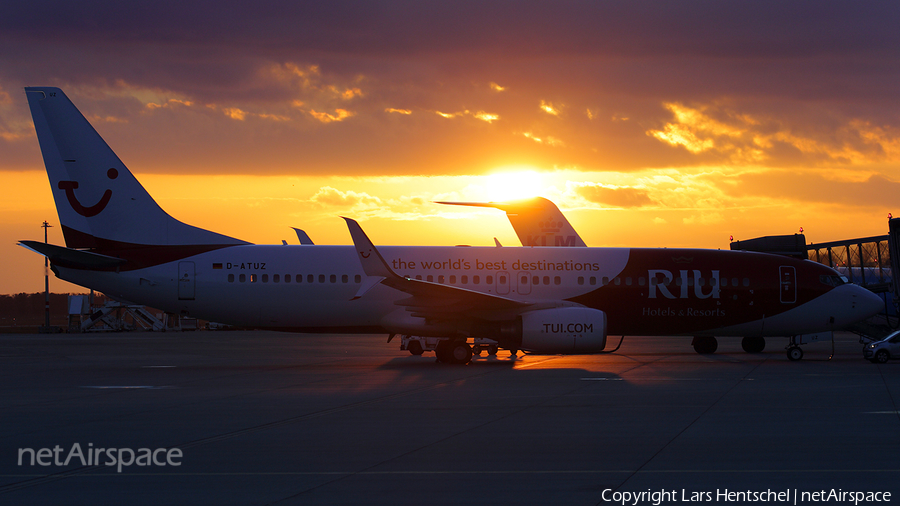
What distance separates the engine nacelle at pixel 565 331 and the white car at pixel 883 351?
8881mm

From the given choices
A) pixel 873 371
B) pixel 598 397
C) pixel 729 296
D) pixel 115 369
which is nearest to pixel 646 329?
pixel 729 296

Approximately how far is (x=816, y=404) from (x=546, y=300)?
11996 mm

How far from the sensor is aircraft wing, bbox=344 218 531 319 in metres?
23.1

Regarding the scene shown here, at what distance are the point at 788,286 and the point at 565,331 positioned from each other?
887 cm

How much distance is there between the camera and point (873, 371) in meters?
21.7

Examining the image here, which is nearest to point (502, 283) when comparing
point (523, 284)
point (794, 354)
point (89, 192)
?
point (523, 284)

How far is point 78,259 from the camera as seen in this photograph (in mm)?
25078

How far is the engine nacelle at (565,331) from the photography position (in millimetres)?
23281

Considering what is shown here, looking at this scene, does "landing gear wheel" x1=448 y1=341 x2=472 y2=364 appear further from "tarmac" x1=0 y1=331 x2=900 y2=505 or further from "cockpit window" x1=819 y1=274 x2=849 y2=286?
"cockpit window" x1=819 y1=274 x2=849 y2=286

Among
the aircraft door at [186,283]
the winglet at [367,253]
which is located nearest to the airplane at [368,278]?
the aircraft door at [186,283]

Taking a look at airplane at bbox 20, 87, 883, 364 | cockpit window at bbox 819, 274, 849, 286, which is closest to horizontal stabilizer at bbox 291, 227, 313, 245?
airplane at bbox 20, 87, 883, 364
